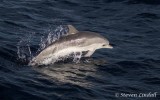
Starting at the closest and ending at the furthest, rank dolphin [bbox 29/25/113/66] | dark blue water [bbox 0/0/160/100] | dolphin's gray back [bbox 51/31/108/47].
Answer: dark blue water [bbox 0/0/160/100] → dolphin [bbox 29/25/113/66] → dolphin's gray back [bbox 51/31/108/47]

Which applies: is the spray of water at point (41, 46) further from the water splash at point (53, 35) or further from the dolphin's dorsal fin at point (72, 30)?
the dolphin's dorsal fin at point (72, 30)

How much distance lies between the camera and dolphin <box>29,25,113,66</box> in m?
15.4

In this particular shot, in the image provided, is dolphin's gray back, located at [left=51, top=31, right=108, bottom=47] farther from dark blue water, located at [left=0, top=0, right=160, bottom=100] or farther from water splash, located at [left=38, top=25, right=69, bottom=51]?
water splash, located at [left=38, top=25, right=69, bottom=51]

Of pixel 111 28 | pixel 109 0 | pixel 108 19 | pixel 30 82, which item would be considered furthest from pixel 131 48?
pixel 109 0

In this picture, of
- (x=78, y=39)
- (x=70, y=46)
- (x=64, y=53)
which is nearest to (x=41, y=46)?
(x=64, y=53)

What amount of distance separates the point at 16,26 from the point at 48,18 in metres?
2.22

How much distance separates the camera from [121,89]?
13594 millimetres

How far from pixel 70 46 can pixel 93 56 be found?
1.31m

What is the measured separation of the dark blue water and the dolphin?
0.37 meters

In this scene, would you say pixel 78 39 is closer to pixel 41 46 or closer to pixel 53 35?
pixel 41 46

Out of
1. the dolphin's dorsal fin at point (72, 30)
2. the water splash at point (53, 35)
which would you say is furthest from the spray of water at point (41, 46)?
the dolphin's dorsal fin at point (72, 30)

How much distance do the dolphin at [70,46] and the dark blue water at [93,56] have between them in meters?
0.37

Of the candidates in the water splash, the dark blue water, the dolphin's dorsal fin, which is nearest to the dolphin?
the dolphin's dorsal fin

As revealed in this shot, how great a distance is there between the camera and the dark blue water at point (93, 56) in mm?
13203
